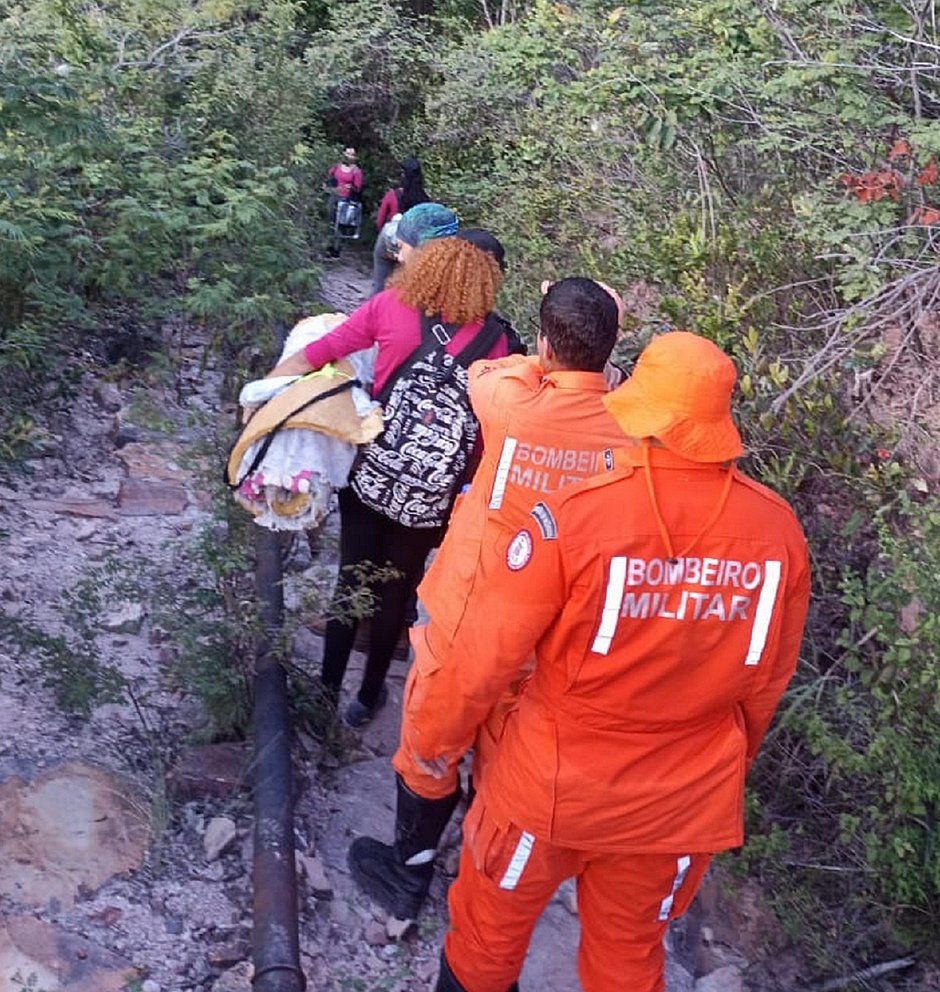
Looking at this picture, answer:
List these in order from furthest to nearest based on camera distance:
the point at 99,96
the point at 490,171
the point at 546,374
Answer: the point at 490,171 → the point at 99,96 → the point at 546,374

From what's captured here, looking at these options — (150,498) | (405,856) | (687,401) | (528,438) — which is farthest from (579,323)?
(150,498)

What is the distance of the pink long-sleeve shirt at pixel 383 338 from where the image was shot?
11.5 feet

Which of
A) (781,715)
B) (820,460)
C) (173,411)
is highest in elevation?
(820,460)

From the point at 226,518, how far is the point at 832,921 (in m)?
2.35

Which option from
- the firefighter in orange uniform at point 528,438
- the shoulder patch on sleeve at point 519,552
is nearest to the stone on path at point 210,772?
the firefighter in orange uniform at point 528,438

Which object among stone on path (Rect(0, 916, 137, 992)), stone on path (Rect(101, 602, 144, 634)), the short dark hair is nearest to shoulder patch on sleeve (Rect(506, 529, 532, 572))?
the short dark hair

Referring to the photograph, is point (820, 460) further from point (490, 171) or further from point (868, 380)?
point (490, 171)

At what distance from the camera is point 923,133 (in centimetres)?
443

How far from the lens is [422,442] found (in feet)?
11.6

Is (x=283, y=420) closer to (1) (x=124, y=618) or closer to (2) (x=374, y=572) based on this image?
(2) (x=374, y=572)

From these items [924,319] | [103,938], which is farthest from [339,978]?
[924,319]

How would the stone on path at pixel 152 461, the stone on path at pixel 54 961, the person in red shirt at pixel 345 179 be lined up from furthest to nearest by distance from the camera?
1. the person in red shirt at pixel 345 179
2. the stone on path at pixel 152 461
3. the stone on path at pixel 54 961

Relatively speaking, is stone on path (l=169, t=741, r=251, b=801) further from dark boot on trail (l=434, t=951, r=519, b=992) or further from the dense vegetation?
the dense vegetation

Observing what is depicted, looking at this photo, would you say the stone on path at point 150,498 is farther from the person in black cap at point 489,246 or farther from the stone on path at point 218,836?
the person in black cap at point 489,246
